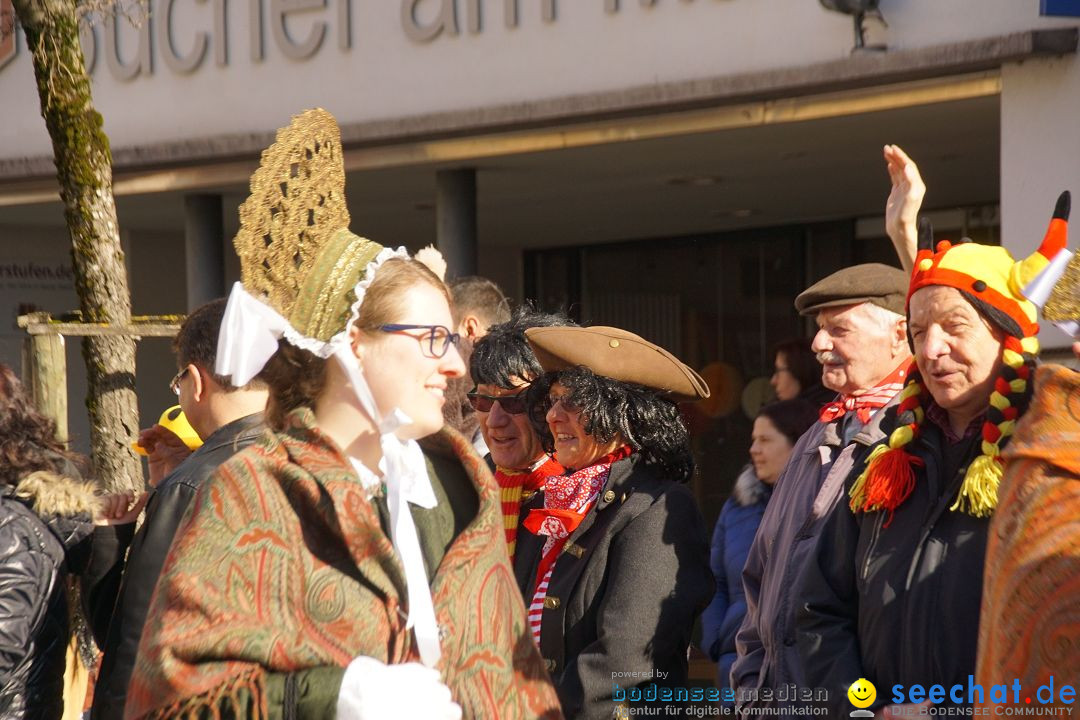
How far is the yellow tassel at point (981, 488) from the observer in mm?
3043

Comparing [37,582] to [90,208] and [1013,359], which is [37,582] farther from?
[1013,359]

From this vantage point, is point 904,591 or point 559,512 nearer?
point 904,591

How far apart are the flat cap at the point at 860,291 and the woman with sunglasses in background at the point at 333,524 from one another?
1798mm

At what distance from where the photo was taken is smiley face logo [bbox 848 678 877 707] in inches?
124

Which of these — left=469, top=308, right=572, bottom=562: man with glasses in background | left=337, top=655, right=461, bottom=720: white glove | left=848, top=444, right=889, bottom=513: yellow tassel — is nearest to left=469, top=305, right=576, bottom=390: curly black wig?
left=469, top=308, right=572, bottom=562: man with glasses in background

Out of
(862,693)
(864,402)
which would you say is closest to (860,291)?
(864,402)

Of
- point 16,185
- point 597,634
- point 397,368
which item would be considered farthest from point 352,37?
point 397,368

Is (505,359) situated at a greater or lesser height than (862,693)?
greater

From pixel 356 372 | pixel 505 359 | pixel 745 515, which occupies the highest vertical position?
pixel 356 372

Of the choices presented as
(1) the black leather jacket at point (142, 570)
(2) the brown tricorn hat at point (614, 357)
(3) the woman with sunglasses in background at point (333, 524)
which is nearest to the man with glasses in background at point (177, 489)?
(1) the black leather jacket at point (142, 570)

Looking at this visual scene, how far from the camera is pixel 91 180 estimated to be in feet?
16.3

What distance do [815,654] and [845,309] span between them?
1277 mm

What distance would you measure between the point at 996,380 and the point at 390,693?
5.12ft

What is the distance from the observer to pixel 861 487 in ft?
10.9
